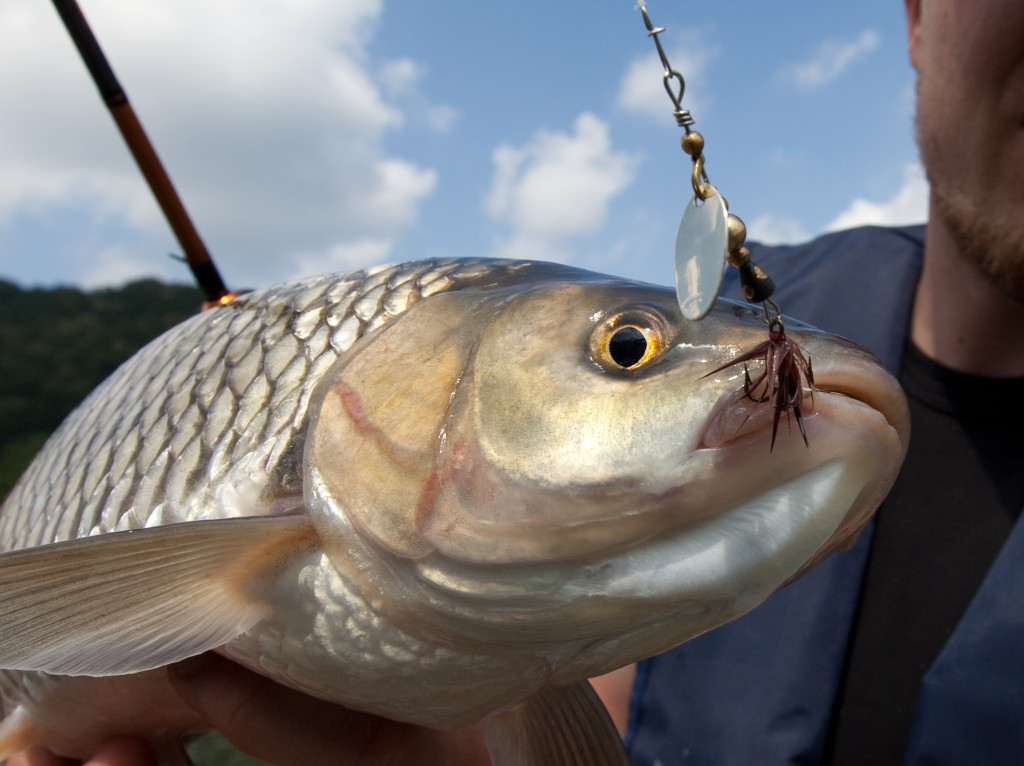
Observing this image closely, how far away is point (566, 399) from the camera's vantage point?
2.33 feet

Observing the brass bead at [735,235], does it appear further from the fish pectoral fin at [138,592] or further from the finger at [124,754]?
the finger at [124,754]

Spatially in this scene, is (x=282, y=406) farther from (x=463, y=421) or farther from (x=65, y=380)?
(x=65, y=380)

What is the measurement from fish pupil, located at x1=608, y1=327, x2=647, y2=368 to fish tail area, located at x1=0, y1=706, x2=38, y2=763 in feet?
4.47

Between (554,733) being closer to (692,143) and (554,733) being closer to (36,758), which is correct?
(692,143)

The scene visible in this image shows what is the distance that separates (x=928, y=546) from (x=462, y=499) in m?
1.41

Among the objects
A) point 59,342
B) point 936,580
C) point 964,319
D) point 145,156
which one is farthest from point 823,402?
point 59,342

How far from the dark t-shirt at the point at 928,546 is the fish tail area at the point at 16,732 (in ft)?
5.25

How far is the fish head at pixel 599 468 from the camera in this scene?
66 cm

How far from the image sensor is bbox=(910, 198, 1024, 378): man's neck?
1764 millimetres

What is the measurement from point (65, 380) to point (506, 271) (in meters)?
22.1

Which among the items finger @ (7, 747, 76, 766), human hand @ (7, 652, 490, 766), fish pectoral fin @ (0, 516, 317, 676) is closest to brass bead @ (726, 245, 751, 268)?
fish pectoral fin @ (0, 516, 317, 676)

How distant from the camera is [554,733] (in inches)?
39.2

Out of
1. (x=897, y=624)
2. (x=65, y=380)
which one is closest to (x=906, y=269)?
(x=897, y=624)

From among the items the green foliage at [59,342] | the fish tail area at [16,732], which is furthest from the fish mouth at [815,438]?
the green foliage at [59,342]
